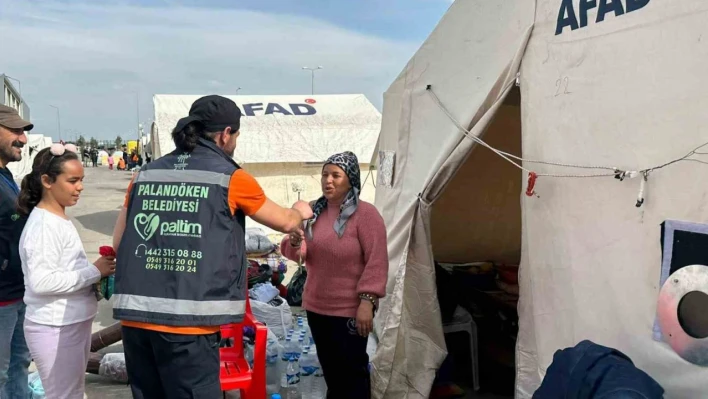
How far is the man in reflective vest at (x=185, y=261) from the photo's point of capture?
2.20 meters

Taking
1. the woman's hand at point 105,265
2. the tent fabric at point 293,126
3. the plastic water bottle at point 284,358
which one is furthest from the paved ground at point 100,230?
the tent fabric at point 293,126

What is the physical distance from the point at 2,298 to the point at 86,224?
11.6m

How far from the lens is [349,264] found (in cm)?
334

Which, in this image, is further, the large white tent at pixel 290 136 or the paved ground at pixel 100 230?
the large white tent at pixel 290 136

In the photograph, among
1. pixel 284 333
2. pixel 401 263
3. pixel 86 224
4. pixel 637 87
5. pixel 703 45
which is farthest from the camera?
pixel 86 224

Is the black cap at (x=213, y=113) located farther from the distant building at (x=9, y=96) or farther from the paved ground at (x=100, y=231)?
the distant building at (x=9, y=96)

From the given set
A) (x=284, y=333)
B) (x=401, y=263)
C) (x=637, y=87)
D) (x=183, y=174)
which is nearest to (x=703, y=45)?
(x=637, y=87)

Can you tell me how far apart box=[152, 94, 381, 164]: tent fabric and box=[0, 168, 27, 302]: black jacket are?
784 centimetres

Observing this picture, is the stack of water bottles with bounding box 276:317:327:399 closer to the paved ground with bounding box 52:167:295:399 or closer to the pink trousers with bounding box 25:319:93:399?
the paved ground with bounding box 52:167:295:399

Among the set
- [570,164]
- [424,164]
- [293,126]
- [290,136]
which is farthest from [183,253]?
[293,126]

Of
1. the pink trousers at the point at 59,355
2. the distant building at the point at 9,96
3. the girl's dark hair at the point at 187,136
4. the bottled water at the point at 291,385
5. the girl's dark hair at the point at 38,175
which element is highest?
the distant building at the point at 9,96

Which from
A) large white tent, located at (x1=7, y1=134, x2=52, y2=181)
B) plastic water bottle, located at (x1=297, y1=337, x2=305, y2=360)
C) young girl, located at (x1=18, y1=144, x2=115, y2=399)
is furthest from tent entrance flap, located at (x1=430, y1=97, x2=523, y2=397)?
large white tent, located at (x1=7, y1=134, x2=52, y2=181)

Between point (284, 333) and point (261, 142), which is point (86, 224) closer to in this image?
point (261, 142)

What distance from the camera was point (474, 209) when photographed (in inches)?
245
